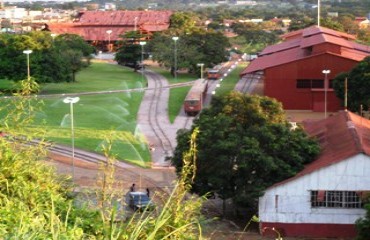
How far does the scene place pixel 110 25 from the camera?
8938cm

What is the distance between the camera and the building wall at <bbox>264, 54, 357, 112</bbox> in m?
43.2

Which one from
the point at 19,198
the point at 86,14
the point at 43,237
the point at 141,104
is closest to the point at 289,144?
the point at 19,198

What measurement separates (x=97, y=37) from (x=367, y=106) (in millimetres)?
51378

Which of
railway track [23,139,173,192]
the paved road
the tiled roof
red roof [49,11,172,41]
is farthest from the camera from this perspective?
the tiled roof

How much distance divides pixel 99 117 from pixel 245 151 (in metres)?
19.0

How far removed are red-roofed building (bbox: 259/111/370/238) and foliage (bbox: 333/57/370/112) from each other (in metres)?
16.0

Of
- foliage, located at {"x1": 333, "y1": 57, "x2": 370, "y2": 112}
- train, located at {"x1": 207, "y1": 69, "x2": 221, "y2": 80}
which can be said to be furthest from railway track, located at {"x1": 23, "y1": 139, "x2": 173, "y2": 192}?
train, located at {"x1": 207, "y1": 69, "x2": 221, "y2": 80}

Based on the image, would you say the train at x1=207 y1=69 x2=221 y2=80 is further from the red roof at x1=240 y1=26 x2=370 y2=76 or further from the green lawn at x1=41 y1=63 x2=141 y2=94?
the green lawn at x1=41 y1=63 x2=141 y2=94

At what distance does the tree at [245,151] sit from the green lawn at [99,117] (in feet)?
13.2

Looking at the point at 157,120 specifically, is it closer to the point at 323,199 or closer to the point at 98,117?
the point at 98,117

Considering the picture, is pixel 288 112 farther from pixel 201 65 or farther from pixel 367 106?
pixel 201 65

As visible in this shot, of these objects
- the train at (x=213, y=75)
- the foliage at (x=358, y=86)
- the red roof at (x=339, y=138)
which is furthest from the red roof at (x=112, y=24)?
the red roof at (x=339, y=138)

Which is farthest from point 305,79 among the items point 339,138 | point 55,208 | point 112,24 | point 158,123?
point 112,24

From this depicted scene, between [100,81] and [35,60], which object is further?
[100,81]
